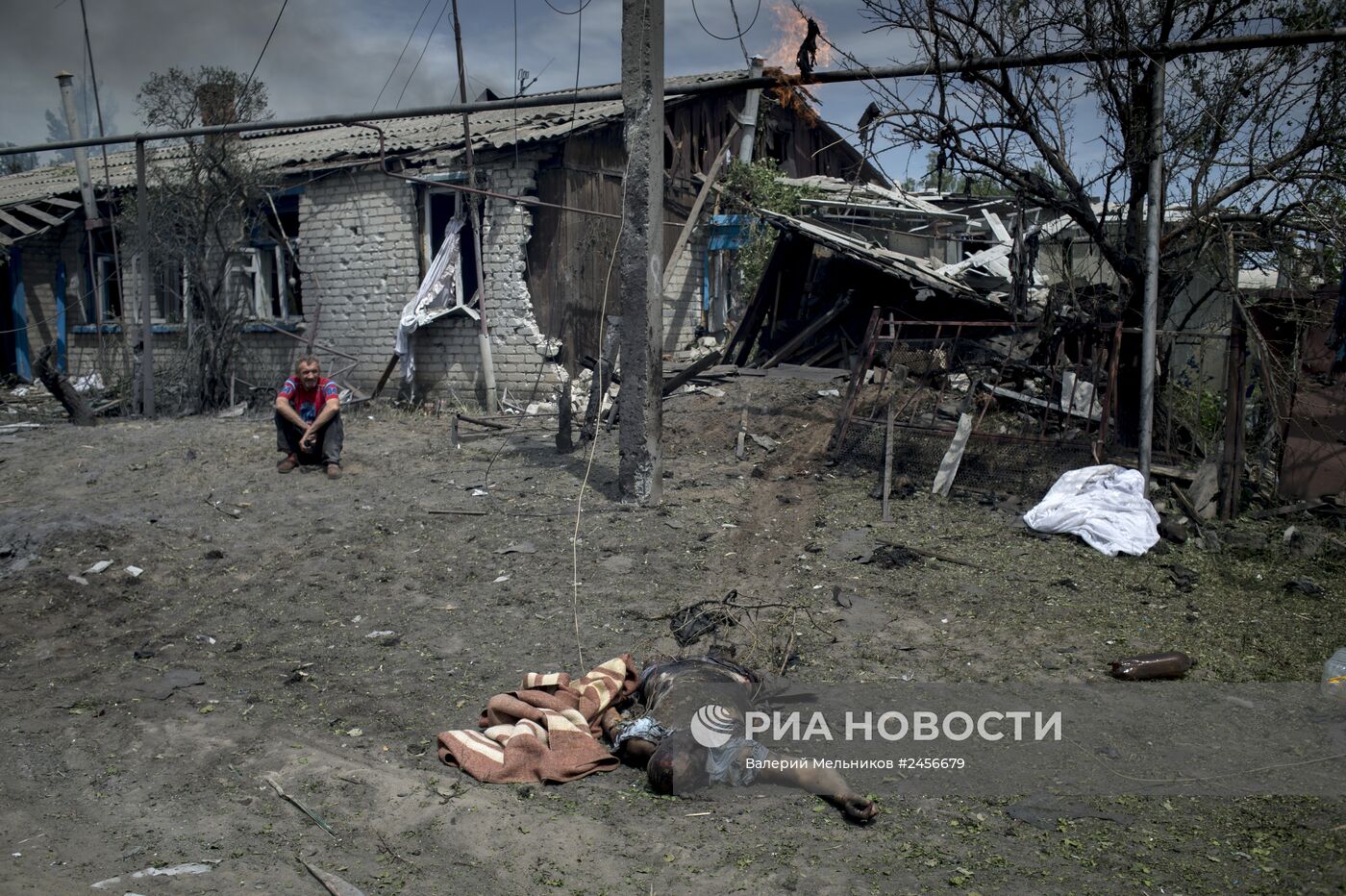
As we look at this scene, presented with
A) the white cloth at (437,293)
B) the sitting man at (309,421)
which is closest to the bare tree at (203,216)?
the white cloth at (437,293)

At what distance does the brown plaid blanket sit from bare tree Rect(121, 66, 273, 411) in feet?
33.3

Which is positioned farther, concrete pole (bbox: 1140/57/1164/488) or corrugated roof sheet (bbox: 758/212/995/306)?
corrugated roof sheet (bbox: 758/212/995/306)

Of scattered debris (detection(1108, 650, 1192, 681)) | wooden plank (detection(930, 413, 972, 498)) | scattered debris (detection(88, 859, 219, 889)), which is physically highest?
wooden plank (detection(930, 413, 972, 498))

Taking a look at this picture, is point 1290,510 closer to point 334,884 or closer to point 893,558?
point 893,558

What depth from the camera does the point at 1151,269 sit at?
266 inches

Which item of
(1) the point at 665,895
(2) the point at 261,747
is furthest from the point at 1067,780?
(2) the point at 261,747

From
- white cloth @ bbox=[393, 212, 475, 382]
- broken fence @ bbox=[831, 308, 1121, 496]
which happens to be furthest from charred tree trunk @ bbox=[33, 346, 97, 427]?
broken fence @ bbox=[831, 308, 1121, 496]

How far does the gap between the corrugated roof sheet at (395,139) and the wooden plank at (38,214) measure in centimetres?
27

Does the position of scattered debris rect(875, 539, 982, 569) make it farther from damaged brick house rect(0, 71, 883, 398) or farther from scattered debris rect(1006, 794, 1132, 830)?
damaged brick house rect(0, 71, 883, 398)

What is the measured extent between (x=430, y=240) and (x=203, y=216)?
3.00 m

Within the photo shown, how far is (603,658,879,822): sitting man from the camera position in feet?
11.1

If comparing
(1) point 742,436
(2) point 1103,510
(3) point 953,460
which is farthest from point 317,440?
(2) point 1103,510

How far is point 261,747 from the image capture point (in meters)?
3.74

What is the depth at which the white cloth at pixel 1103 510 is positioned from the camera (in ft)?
20.4
